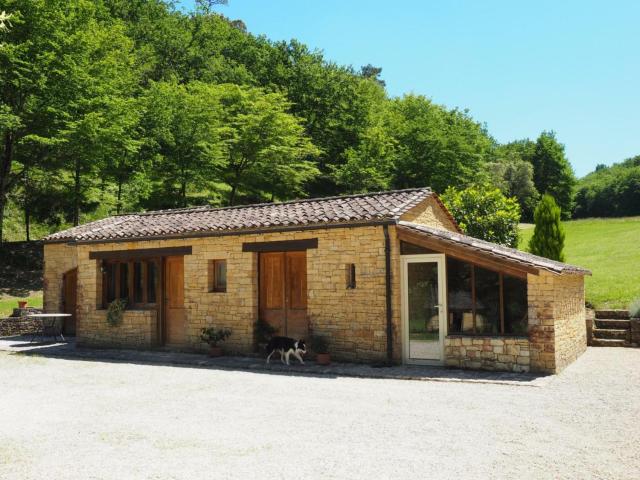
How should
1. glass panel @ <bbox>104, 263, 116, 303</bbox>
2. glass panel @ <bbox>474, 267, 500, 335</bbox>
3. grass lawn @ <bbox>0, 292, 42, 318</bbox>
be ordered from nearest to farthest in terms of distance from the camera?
→ glass panel @ <bbox>474, 267, 500, 335</bbox> < glass panel @ <bbox>104, 263, 116, 303</bbox> < grass lawn @ <bbox>0, 292, 42, 318</bbox>

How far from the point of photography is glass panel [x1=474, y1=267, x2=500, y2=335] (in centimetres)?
1066

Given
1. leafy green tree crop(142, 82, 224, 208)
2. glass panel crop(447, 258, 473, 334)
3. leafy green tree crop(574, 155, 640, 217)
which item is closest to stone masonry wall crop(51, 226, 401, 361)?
glass panel crop(447, 258, 473, 334)

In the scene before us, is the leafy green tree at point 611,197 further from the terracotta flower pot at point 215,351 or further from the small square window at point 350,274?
the terracotta flower pot at point 215,351

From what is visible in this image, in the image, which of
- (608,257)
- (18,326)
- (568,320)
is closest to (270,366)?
(568,320)

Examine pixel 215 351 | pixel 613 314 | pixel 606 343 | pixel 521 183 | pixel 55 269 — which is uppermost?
pixel 521 183

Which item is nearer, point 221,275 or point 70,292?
point 221,275

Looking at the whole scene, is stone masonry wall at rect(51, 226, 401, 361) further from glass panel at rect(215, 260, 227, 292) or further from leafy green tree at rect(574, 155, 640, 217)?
leafy green tree at rect(574, 155, 640, 217)

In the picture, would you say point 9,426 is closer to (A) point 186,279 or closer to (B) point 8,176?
(A) point 186,279

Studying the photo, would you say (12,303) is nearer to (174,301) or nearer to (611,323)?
(174,301)

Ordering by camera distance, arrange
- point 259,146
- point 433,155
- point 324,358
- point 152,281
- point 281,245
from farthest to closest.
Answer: point 433,155, point 259,146, point 152,281, point 281,245, point 324,358

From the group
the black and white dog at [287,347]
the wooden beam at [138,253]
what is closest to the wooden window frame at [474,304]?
the black and white dog at [287,347]

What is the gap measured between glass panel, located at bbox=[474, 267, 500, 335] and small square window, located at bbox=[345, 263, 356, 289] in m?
2.70

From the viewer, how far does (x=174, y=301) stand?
14867mm

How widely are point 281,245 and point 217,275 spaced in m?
2.31
